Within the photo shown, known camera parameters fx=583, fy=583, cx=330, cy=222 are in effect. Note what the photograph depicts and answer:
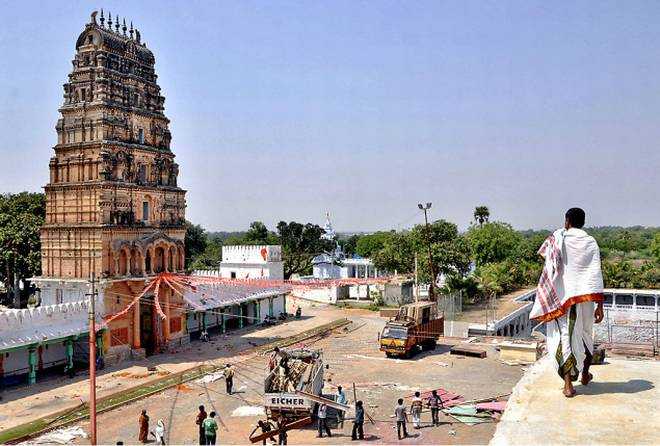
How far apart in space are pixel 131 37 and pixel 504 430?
3828cm

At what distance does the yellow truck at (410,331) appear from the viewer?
107ft

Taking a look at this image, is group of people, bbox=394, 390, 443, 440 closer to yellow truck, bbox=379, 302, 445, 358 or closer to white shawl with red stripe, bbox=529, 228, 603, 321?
yellow truck, bbox=379, 302, 445, 358

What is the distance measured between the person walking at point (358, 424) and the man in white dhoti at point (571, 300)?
11.5 meters

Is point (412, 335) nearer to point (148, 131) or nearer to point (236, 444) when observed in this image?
point (236, 444)

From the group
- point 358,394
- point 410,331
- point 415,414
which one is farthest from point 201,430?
point 410,331

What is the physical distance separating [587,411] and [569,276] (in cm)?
203

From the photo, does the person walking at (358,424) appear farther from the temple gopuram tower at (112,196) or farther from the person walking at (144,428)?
the temple gopuram tower at (112,196)

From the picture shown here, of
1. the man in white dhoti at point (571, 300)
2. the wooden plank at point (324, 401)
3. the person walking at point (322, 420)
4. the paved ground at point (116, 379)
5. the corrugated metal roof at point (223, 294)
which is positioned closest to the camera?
the man in white dhoti at point (571, 300)

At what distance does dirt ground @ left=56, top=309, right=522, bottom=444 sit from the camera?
20391 millimetres

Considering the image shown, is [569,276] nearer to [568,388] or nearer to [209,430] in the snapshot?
[568,388]

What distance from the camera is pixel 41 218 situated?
47.5 meters

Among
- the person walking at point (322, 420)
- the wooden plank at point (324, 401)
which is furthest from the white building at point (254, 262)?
the wooden plank at point (324, 401)

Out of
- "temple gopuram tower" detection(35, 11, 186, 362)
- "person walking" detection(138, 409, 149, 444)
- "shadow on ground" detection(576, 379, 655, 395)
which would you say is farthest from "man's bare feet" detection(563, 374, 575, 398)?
"temple gopuram tower" detection(35, 11, 186, 362)

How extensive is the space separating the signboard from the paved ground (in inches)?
422
